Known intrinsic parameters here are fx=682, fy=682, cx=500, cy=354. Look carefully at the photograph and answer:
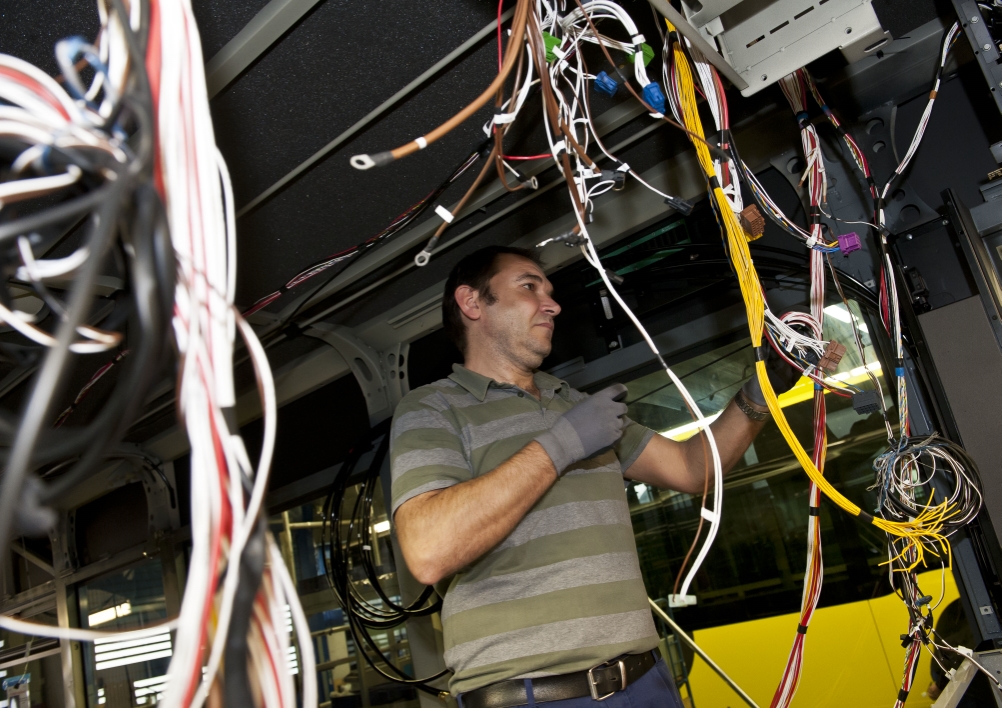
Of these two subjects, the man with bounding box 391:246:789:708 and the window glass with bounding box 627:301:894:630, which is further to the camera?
the window glass with bounding box 627:301:894:630

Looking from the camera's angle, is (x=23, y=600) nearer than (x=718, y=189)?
No

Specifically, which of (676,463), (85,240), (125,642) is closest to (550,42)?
(85,240)

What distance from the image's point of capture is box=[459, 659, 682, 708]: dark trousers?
1269 millimetres

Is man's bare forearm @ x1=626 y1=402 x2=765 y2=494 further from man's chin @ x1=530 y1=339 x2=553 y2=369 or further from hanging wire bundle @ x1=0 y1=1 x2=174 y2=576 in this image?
hanging wire bundle @ x1=0 y1=1 x2=174 y2=576

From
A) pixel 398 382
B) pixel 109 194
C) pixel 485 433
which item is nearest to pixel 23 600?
pixel 398 382

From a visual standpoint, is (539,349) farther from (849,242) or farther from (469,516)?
(849,242)

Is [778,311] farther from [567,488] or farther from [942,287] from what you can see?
[567,488]

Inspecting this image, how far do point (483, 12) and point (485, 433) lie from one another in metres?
0.93

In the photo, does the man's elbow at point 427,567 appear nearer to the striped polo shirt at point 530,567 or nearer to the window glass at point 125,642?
the striped polo shirt at point 530,567

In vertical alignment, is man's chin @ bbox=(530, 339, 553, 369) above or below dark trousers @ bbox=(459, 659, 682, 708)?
above

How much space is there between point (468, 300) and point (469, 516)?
798mm

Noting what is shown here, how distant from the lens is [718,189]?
131 centimetres

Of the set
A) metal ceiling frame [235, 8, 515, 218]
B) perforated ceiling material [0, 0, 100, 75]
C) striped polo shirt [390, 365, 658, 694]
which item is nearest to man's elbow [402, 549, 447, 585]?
striped polo shirt [390, 365, 658, 694]

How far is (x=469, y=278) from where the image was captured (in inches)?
77.2
